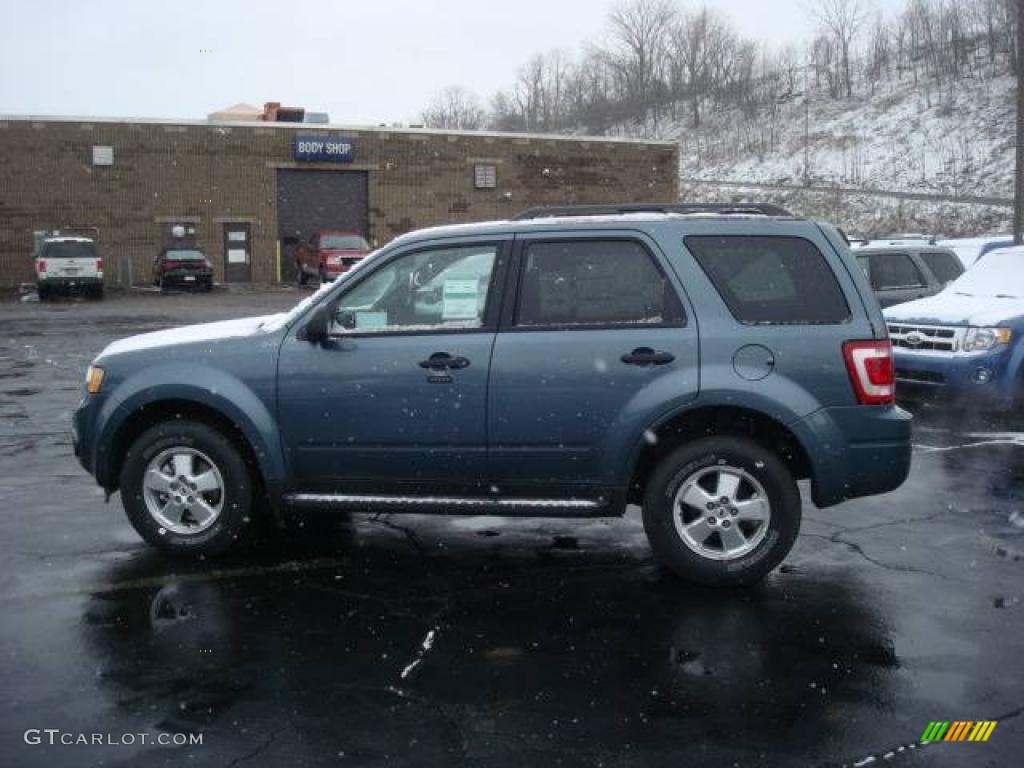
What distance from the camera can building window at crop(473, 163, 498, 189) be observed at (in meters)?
44.4

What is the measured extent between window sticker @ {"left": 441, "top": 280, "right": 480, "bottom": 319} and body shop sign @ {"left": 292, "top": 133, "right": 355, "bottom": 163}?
122 feet

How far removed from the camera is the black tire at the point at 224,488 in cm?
596

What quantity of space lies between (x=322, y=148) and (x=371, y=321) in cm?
3733

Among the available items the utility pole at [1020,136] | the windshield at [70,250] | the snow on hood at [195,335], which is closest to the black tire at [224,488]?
the snow on hood at [195,335]

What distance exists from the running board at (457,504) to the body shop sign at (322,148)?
37343mm

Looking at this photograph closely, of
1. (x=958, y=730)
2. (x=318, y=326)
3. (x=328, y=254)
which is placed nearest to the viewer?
(x=958, y=730)

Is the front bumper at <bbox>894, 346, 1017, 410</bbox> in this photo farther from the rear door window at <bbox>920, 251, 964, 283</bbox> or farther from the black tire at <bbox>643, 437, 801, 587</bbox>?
the black tire at <bbox>643, 437, 801, 587</bbox>

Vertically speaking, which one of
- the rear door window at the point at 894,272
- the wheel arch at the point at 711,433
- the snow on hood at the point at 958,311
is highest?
the rear door window at the point at 894,272

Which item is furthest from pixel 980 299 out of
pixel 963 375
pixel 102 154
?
pixel 102 154

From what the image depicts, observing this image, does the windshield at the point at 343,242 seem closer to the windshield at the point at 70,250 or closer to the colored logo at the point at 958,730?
the windshield at the point at 70,250

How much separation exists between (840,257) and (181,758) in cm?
392

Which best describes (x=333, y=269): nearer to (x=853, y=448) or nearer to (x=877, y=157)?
(x=853, y=448)

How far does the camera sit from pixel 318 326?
19.0ft

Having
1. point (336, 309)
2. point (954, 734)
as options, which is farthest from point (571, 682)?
point (336, 309)
